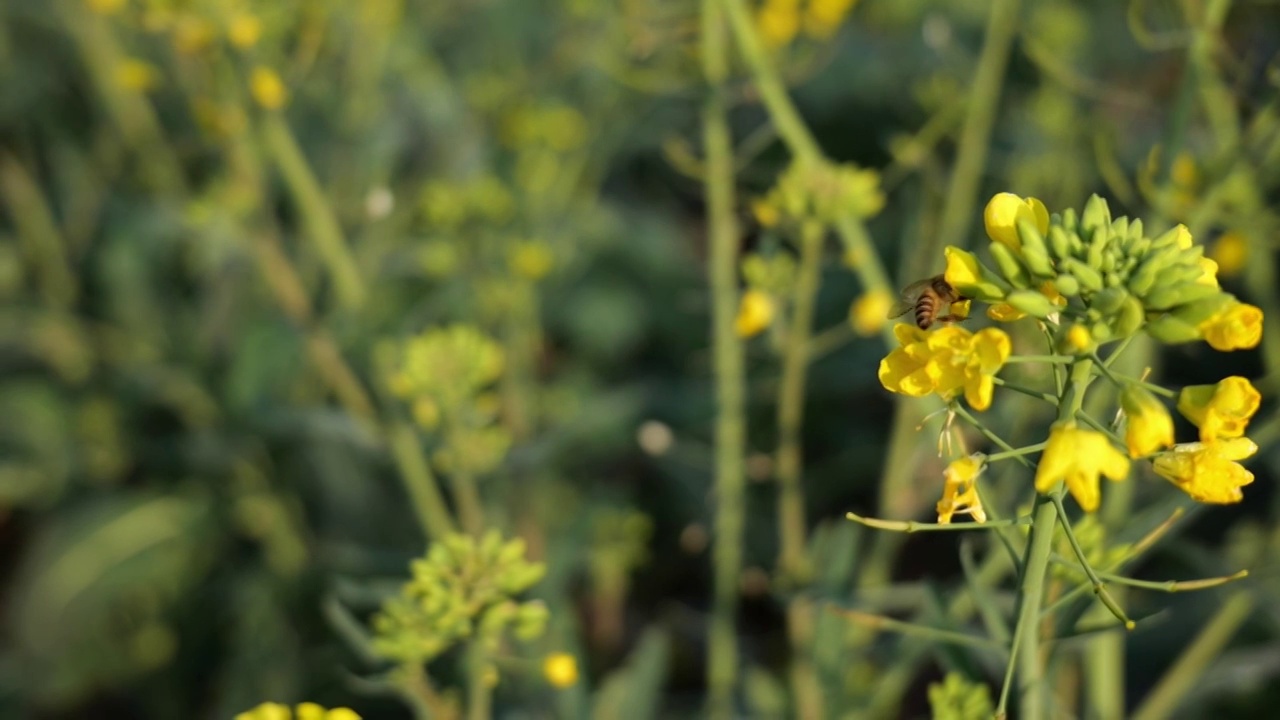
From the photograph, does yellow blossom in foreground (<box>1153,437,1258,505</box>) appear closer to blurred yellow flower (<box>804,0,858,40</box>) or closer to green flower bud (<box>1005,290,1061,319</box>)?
green flower bud (<box>1005,290,1061,319</box>)

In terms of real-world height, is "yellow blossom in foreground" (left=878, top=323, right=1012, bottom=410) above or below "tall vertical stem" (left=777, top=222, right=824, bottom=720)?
below

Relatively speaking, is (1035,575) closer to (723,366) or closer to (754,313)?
(754,313)

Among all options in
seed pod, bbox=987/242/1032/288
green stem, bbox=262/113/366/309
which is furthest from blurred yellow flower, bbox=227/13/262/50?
seed pod, bbox=987/242/1032/288

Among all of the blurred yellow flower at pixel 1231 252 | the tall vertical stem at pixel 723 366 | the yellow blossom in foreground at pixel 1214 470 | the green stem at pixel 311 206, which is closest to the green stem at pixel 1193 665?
the blurred yellow flower at pixel 1231 252

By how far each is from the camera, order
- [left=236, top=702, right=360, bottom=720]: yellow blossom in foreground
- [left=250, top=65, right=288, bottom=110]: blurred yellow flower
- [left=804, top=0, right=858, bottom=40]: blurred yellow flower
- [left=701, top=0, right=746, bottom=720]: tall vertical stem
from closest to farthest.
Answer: [left=236, top=702, right=360, bottom=720]: yellow blossom in foreground, [left=701, top=0, right=746, bottom=720]: tall vertical stem, [left=250, top=65, right=288, bottom=110]: blurred yellow flower, [left=804, top=0, right=858, bottom=40]: blurred yellow flower

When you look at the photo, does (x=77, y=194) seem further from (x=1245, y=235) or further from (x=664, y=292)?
(x=1245, y=235)

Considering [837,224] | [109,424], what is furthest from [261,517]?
[837,224]

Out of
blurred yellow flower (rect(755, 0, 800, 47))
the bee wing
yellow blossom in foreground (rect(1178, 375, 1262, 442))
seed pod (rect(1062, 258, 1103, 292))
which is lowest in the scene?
yellow blossom in foreground (rect(1178, 375, 1262, 442))
